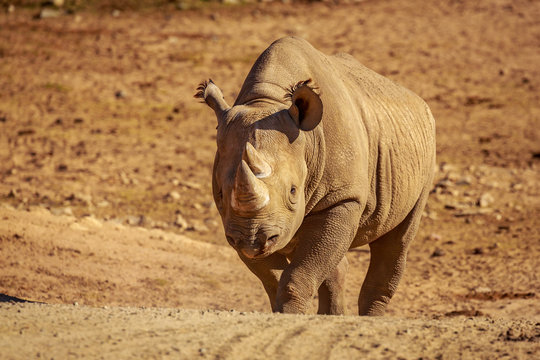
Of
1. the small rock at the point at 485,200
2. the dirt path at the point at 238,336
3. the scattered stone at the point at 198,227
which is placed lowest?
the scattered stone at the point at 198,227

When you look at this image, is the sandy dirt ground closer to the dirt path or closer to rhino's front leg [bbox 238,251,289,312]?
the dirt path

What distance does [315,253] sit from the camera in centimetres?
634

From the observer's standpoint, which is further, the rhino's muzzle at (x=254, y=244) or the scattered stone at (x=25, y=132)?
the scattered stone at (x=25, y=132)

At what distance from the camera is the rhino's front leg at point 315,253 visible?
20.4ft

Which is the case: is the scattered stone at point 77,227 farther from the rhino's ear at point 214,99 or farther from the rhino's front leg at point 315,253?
the rhino's front leg at point 315,253

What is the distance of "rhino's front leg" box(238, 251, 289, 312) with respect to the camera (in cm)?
672

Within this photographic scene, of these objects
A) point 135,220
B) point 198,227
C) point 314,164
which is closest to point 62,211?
point 135,220

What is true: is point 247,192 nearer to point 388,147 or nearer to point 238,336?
point 238,336

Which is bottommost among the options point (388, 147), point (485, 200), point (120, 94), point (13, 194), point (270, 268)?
point (13, 194)

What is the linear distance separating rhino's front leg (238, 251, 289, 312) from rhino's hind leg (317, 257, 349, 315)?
0.64 metres

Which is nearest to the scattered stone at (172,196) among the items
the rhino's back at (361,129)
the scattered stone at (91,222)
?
the scattered stone at (91,222)

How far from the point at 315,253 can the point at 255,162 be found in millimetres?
1018

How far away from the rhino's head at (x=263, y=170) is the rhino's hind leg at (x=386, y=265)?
1891mm

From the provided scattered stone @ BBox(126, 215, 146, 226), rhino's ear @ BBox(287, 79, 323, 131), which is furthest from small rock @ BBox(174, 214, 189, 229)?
rhino's ear @ BBox(287, 79, 323, 131)
